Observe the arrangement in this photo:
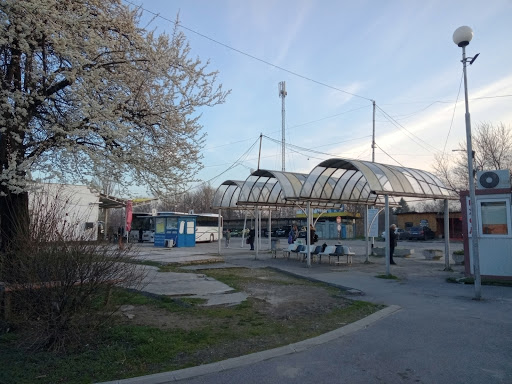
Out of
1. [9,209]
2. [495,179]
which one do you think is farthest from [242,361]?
[495,179]

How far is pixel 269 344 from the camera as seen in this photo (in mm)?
6105

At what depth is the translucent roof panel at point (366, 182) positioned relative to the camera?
15.1 m

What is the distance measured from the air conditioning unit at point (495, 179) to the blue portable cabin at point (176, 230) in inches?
907

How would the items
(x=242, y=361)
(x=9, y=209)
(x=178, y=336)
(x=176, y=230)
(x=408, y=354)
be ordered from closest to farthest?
(x=242, y=361), (x=408, y=354), (x=178, y=336), (x=9, y=209), (x=176, y=230)

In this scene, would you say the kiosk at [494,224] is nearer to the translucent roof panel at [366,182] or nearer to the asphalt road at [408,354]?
the translucent roof panel at [366,182]

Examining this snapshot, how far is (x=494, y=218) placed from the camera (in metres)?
12.8

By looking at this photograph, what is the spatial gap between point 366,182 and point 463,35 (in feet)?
28.4

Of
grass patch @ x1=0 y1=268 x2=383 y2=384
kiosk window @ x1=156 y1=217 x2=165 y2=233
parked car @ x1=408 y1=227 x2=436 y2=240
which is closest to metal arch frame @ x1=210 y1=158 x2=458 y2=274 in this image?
grass patch @ x1=0 y1=268 x2=383 y2=384

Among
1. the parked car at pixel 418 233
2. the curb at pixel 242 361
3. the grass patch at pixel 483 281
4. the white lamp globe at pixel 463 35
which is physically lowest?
the curb at pixel 242 361

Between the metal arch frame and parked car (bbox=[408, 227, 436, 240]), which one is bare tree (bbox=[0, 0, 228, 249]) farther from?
parked car (bbox=[408, 227, 436, 240])

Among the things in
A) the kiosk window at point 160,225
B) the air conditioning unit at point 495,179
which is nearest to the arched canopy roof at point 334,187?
the air conditioning unit at point 495,179

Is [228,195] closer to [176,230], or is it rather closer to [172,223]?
[176,230]

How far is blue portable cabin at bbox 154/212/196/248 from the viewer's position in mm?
31859

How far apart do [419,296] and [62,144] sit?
30.2 feet
